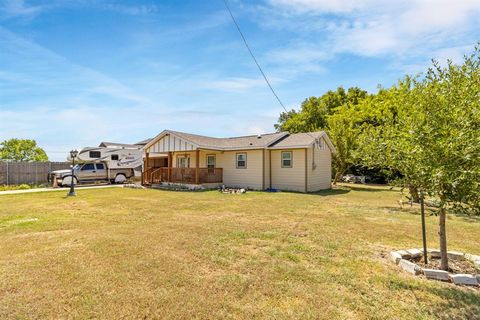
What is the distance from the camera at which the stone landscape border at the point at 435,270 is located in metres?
3.64

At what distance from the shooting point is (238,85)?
1280cm

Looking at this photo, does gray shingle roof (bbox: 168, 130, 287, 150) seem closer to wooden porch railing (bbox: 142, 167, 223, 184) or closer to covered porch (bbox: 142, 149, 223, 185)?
covered porch (bbox: 142, 149, 223, 185)

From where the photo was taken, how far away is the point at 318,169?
649 inches

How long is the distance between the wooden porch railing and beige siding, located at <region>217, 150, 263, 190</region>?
55 centimetres

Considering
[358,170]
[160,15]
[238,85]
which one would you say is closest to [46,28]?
[160,15]

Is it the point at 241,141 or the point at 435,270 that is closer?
the point at 435,270

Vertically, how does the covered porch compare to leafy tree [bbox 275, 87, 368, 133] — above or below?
below

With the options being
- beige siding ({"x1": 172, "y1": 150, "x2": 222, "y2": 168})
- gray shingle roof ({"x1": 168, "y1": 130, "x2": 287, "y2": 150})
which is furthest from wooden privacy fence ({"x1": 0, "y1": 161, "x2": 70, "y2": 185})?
gray shingle roof ({"x1": 168, "y1": 130, "x2": 287, "y2": 150})

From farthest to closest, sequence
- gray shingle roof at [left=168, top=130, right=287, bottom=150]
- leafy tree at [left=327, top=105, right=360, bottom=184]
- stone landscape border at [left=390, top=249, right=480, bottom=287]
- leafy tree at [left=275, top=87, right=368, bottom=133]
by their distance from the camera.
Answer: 1. leafy tree at [left=275, top=87, right=368, bottom=133]
2. leafy tree at [left=327, top=105, right=360, bottom=184]
3. gray shingle roof at [left=168, top=130, right=287, bottom=150]
4. stone landscape border at [left=390, top=249, right=480, bottom=287]

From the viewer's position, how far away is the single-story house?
1548 centimetres

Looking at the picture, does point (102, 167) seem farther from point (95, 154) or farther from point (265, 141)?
point (265, 141)

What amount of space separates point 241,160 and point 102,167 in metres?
11.5

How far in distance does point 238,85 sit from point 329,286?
10.8 m

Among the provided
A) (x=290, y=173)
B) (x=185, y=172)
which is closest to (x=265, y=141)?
(x=290, y=173)
